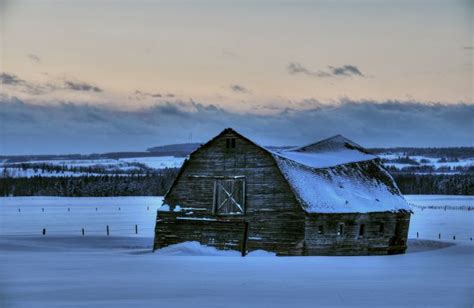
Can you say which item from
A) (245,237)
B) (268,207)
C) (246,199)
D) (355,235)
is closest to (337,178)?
(355,235)

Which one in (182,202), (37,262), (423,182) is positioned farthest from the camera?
(423,182)

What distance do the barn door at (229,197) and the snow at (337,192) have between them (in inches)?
99.7

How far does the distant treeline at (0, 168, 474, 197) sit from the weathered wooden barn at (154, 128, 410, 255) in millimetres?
135314

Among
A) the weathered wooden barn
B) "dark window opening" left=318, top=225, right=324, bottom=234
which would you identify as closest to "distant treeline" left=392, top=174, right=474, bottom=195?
the weathered wooden barn

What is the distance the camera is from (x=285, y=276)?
69.3ft

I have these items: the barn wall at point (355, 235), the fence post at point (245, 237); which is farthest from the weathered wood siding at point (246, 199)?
the barn wall at point (355, 235)

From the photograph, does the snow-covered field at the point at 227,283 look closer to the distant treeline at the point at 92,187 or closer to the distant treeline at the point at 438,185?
the distant treeline at the point at 92,187

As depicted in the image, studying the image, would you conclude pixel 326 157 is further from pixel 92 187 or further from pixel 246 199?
pixel 92 187

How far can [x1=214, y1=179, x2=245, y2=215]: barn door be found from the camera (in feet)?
117

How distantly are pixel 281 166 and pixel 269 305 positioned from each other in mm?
20161

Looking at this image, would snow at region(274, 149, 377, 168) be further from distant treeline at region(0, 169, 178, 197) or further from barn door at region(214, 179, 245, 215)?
distant treeline at region(0, 169, 178, 197)

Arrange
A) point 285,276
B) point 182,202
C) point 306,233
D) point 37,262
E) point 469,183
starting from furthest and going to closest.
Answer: point 469,183 → point 182,202 → point 306,233 → point 37,262 → point 285,276

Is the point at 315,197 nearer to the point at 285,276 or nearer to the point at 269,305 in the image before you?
the point at 285,276

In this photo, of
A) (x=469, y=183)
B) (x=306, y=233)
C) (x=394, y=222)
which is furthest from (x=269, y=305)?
(x=469, y=183)
